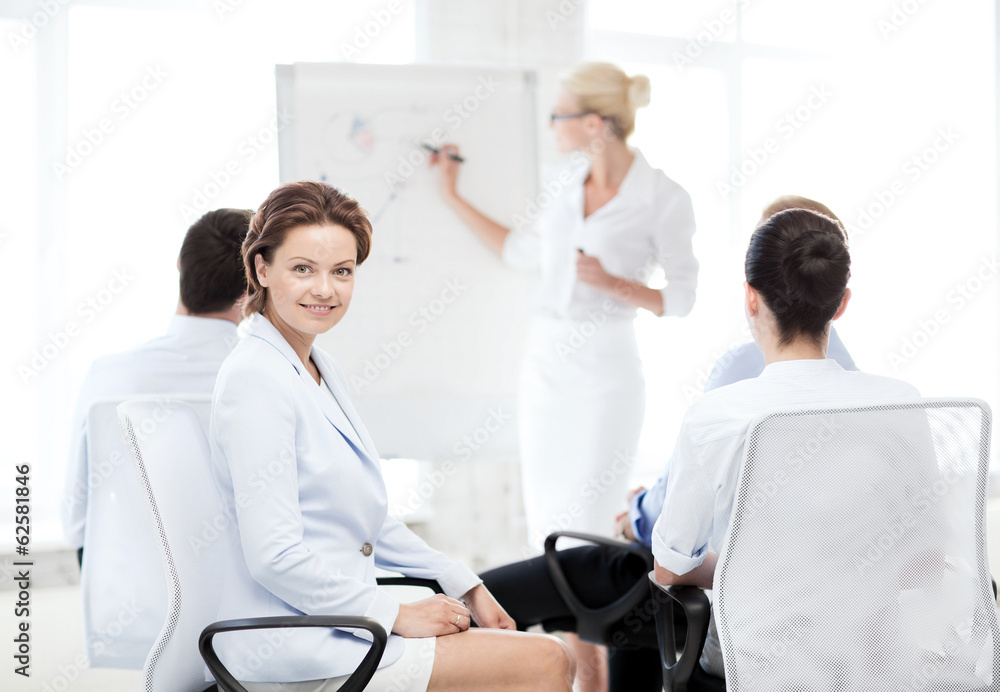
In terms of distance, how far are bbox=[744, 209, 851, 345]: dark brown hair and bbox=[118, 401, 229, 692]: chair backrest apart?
984 mm

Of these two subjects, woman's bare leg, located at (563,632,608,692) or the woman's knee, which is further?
woman's bare leg, located at (563,632,608,692)

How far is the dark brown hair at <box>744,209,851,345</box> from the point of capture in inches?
55.4

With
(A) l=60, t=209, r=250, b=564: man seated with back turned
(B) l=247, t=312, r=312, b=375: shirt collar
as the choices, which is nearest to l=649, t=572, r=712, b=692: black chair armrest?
(B) l=247, t=312, r=312, b=375: shirt collar

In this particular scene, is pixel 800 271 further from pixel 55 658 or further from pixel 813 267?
pixel 55 658

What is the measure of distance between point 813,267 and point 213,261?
1.32 meters

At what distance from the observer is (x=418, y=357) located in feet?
9.44

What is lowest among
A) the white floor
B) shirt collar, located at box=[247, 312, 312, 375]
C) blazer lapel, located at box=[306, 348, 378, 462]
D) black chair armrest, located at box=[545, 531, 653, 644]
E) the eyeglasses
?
the white floor

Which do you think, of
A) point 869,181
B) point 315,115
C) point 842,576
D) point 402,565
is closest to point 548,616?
point 402,565

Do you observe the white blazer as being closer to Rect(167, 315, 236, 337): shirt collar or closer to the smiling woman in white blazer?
the smiling woman in white blazer

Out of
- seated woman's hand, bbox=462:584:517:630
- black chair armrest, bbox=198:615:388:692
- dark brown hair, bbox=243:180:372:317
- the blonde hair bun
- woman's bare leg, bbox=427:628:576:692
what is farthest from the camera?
the blonde hair bun

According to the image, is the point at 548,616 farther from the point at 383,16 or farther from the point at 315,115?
the point at 383,16

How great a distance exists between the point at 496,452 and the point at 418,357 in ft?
1.46

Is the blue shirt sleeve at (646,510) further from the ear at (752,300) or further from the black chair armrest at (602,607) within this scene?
the ear at (752,300)

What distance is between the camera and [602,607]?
1777 millimetres
